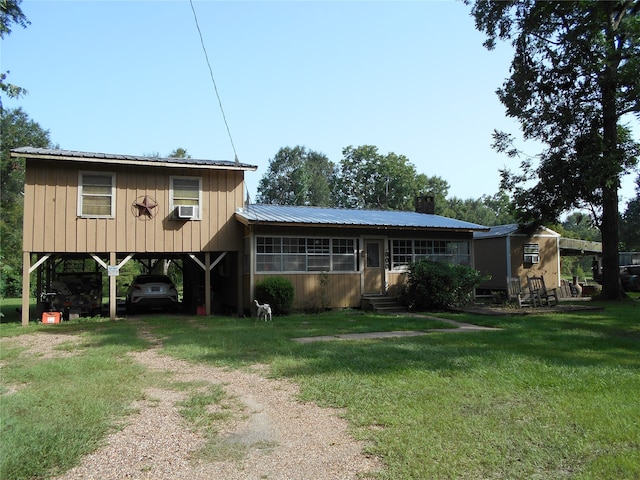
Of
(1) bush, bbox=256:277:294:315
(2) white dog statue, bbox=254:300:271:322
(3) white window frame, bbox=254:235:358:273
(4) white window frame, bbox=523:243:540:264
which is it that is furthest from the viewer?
(4) white window frame, bbox=523:243:540:264

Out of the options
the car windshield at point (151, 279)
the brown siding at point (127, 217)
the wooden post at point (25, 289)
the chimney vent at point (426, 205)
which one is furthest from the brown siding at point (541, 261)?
the wooden post at point (25, 289)

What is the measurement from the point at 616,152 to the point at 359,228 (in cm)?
1026

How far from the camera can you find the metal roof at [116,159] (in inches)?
515

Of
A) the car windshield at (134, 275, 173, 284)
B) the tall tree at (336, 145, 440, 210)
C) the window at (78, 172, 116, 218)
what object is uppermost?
the tall tree at (336, 145, 440, 210)

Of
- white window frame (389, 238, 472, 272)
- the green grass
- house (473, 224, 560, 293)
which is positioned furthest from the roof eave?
house (473, 224, 560, 293)

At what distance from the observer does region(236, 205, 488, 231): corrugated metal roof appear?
14892 millimetres

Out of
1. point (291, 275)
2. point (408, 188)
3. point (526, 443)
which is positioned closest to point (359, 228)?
point (291, 275)

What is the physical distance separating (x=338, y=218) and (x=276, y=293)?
3.89m

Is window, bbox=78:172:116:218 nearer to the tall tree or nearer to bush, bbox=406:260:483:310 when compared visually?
bush, bbox=406:260:483:310

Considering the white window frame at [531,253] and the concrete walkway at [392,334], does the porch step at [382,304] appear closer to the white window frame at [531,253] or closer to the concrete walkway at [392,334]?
the concrete walkway at [392,334]

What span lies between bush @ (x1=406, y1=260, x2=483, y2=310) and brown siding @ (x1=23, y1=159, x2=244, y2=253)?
6005 millimetres

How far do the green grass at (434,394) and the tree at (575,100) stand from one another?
975cm

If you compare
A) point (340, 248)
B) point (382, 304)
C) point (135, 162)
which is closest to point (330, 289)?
point (340, 248)

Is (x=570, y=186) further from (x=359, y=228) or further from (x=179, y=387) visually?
(x=179, y=387)
